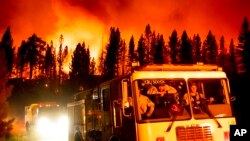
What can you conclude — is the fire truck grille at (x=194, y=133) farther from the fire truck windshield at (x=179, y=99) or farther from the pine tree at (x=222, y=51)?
the pine tree at (x=222, y=51)

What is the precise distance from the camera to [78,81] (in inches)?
3548

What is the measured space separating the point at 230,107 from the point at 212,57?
97813mm

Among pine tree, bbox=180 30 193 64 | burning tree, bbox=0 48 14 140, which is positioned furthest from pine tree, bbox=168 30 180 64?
burning tree, bbox=0 48 14 140

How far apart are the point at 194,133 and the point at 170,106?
2.95 feet

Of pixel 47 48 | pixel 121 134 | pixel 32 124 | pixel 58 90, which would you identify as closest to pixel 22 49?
pixel 47 48

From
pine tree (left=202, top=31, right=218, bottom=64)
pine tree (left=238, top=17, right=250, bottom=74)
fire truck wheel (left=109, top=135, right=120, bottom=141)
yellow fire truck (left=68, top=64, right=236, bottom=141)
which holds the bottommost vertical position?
fire truck wheel (left=109, top=135, right=120, bottom=141)

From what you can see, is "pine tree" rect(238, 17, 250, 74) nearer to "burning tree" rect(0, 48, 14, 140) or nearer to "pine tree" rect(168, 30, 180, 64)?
"pine tree" rect(168, 30, 180, 64)

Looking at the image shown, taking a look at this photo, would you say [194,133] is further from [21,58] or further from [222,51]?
[222,51]

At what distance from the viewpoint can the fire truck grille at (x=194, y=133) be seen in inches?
357

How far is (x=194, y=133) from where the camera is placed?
9.16 metres

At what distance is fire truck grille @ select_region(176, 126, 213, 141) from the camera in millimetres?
9062

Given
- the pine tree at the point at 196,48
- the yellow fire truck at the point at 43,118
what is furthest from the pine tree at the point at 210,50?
the yellow fire truck at the point at 43,118

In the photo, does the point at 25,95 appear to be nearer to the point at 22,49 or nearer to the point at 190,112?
the point at 22,49

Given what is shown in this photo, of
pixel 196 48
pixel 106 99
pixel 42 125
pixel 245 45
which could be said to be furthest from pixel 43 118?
pixel 196 48
